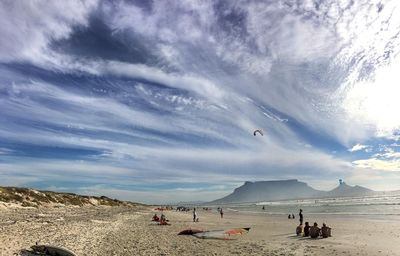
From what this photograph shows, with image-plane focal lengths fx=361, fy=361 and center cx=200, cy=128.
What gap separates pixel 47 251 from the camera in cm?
1597

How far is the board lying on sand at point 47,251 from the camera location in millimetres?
15516

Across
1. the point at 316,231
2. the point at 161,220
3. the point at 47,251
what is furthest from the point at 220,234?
the point at 161,220

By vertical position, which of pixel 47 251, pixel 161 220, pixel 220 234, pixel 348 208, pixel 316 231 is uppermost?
pixel 348 208

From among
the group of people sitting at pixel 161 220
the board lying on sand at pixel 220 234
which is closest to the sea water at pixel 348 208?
the group of people sitting at pixel 161 220

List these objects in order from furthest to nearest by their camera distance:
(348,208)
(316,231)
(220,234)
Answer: (348,208), (316,231), (220,234)

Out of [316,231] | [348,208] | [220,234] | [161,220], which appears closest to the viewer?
[220,234]

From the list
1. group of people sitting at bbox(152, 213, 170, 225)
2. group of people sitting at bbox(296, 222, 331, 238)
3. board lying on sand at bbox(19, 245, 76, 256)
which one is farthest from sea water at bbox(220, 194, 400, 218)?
board lying on sand at bbox(19, 245, 76, 256)

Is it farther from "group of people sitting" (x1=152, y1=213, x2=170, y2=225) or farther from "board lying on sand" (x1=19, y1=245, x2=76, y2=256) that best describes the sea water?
"board lying on sand" (x1=19, y1=245, x2=76, y2=256)

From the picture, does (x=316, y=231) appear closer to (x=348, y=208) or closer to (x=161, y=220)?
(x=161, y=220)

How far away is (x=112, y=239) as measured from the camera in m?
24.6

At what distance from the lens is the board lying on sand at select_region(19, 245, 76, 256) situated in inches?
611

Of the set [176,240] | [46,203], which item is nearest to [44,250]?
[176,240]

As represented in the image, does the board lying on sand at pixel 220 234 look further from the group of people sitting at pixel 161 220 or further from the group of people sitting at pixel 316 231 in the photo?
the group of people sitting at pixel 161 220

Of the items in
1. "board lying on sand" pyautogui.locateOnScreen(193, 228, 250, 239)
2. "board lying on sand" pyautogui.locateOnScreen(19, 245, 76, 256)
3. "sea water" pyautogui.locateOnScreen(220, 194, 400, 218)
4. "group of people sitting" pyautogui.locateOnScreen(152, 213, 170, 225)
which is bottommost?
"board lying on sand" pyautogui.locateOnScreen(19, 245, 76, 256)
